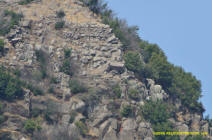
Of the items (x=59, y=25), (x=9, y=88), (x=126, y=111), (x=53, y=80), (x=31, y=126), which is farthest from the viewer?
(x=59, y=25)

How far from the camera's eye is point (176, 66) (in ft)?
221

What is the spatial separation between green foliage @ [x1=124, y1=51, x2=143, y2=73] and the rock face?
69 centimetres

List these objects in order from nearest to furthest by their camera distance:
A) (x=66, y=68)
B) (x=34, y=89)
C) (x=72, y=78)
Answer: (x=34, y=89) → (x=72, y=78) → (x=66, y=68)

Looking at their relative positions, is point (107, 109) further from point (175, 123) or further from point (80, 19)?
point (80, 19)

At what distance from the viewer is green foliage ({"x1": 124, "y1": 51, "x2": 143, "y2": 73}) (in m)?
58.4

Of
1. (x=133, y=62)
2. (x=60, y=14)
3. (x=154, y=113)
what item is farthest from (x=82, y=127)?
(x=60, y=14)

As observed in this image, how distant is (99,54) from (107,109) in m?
8.68

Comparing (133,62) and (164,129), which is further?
(133,62)

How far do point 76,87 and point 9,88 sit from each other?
691 cm

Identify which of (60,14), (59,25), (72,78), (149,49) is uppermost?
(60,14)

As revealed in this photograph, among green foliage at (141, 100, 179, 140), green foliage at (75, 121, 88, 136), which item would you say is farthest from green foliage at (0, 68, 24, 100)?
green foliage at (141, 100, 179, 140)

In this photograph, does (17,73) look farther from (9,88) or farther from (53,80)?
(53,80)

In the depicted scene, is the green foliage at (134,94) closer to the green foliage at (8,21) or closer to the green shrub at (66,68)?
the green shrub at (66,68)

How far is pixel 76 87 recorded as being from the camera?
53.7 meters
